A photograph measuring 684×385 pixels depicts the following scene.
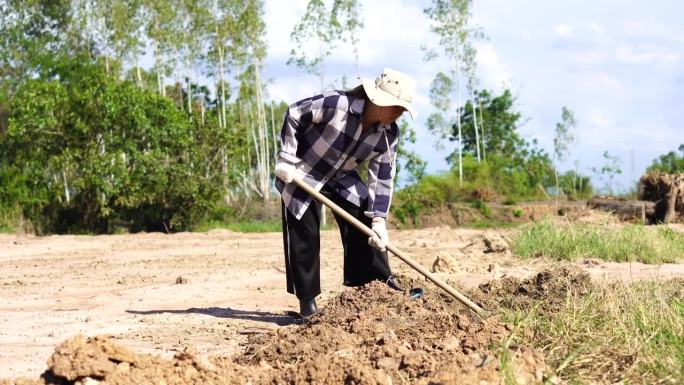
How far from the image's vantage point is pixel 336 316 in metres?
5.29

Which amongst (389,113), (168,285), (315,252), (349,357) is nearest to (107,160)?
(168,285)

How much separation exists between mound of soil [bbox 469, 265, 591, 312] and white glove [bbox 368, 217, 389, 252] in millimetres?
704

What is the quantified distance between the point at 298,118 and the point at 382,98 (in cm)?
58

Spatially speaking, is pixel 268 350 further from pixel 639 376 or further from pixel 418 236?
pixel 418 236

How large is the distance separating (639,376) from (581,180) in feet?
79.3

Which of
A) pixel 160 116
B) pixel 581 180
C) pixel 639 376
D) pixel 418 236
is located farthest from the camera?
pixel 581 180

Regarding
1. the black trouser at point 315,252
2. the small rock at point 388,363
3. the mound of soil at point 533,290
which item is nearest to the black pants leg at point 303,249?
the black trouser at point 315,252

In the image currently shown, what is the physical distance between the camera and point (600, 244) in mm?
9492

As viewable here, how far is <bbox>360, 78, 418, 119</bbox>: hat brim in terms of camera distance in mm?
5695

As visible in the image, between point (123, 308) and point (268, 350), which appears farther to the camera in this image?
point (123, 308)

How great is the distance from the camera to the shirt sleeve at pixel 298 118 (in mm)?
5957

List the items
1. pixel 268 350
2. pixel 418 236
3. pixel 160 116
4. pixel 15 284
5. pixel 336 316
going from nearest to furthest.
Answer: pixel 268 350, pixel 336 316, pixel 15 284, pixel 418 236, pixel 160 116

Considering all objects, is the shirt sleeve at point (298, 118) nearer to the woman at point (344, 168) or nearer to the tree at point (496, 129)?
the woman at point (344, 168)

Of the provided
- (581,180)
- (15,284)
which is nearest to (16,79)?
(581,180)
